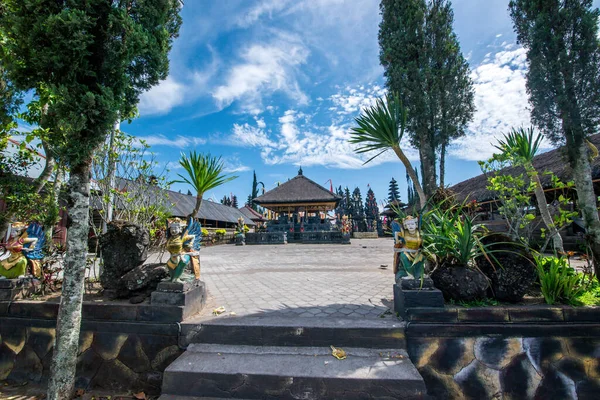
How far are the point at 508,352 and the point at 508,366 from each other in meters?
0.14

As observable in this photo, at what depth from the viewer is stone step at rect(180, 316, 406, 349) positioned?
2.77 meters

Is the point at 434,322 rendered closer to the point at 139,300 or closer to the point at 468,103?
the point at 139,300

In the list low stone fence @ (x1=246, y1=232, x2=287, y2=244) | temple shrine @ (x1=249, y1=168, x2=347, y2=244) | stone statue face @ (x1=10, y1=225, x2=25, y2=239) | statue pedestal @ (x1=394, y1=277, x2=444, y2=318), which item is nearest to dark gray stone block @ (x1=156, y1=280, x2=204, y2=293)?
stone statue face @ (x1=10, y1=225, x2=25, y2=239)

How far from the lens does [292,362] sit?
256 cm

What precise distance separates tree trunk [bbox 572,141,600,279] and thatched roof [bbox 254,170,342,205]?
1609cm

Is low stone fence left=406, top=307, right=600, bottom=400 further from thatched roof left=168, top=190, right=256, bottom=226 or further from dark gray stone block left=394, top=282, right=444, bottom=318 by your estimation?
thatched roof left=168, top=190, right=256, bottom=226

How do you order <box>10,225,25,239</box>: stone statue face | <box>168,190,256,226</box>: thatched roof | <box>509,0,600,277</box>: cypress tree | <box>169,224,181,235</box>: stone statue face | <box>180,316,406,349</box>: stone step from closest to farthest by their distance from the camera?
<box>180,316,406,349</box>: stone step, <box>169,224,181,235</box>: stone statue face, <box>10,225,25,239</box>: stone statue face, <box>509,0,600,277</box>: cypress tree, <box>168,190,256,226</box>: thatched roof

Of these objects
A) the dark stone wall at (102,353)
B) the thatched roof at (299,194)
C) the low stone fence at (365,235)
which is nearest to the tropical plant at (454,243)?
the dark stone wall at (102,353)

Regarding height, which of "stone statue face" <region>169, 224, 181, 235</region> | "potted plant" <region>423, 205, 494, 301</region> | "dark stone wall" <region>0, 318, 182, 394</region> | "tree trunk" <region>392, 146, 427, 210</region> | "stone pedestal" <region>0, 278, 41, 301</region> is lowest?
"dark stone wall" <region>0, 318, 182, 394</region>

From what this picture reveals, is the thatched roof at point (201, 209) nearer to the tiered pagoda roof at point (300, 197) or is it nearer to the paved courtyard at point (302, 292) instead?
the tiered pagoda roof at point (300, 197)

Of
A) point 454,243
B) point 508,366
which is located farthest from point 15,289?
point 508,366

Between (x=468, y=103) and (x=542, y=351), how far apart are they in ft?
47.6

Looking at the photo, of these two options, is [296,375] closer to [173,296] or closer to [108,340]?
[173,296]

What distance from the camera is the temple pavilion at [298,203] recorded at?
2077 cm
